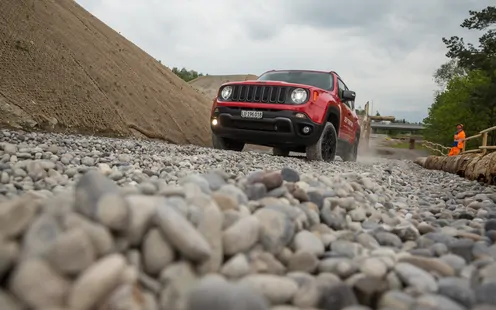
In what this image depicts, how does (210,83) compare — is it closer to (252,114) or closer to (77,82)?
(77,82)

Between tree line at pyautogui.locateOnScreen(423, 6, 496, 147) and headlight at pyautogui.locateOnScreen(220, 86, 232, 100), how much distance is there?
19.0 metres

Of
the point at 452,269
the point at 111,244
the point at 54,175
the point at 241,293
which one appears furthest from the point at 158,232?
the point at 54,175

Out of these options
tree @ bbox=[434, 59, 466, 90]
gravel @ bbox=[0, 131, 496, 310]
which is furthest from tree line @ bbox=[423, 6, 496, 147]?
Result: gravel @ bbox=[0, 131, 496, 310]

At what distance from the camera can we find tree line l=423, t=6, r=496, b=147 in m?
23.2

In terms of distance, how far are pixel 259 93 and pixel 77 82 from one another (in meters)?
5.00

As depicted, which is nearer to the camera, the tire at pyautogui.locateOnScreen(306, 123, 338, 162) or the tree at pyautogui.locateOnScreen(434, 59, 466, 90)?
the tire at pyautogui.locateOnScreen(306, 123, 338, 162)

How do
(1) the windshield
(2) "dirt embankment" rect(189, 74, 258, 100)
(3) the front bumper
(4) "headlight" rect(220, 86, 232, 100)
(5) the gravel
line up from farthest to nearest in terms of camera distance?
(2) "dirt embankment" rect(189, 74, 258, 100), (1) the windshield, (4) "headlight" rect(220, 86, 232, 100), (3) the front bumper, (5) the gravel

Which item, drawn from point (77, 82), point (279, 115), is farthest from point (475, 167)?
point (77, 82)

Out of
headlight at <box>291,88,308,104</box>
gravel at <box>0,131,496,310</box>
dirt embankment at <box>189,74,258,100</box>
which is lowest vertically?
gravel at <box>0,131,496,310</box>

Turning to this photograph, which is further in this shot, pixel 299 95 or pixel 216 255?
pixel 299 95

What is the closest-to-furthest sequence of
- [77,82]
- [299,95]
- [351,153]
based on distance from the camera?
[299,95] → [77,82] → [351,153]

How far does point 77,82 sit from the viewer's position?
9.82 meters

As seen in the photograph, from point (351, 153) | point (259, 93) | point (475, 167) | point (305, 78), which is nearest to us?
point (475, 167)

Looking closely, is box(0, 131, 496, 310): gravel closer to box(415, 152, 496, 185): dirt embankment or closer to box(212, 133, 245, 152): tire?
box(415, 152, 496, 185): dirt embankment
